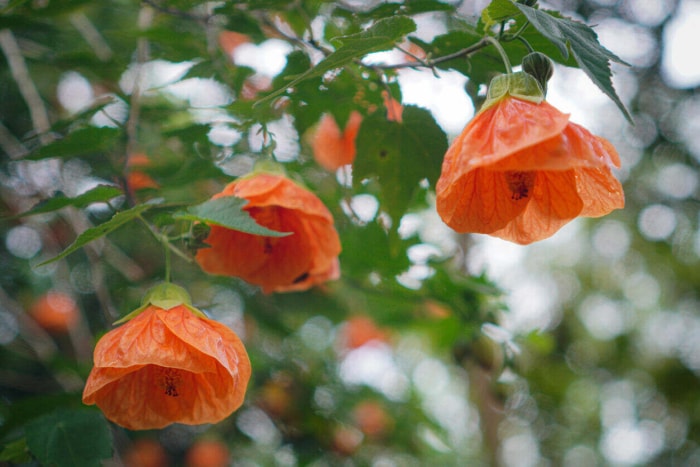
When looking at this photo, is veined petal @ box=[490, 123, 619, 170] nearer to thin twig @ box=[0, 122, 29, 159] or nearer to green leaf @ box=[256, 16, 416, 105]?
green leaf @ box=[256, 16, 416, 105]

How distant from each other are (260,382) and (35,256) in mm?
901

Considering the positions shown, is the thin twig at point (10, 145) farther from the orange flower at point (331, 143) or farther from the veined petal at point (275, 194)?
the veined petal at point (275, 194)

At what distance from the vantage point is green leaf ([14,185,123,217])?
848mm

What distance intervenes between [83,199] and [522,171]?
25.1 inches

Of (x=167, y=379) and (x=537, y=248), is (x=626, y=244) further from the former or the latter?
(x=167, y=379)

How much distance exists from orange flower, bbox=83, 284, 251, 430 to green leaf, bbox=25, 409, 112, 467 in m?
0.09

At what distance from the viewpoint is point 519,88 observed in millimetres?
757

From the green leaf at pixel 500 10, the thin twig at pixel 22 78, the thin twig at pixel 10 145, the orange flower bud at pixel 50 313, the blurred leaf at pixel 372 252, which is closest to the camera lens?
the green leaf at pixel 500 10

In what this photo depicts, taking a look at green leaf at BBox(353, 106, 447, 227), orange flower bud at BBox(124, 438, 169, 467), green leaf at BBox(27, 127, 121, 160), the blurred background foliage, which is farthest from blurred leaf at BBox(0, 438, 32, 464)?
orange flower bud at BBox(124, 438, 169, 467)

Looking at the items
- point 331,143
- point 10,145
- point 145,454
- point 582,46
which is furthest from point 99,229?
point 145,454

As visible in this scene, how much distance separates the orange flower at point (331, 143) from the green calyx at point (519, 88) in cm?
80

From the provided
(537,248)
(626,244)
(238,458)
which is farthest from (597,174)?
(537,248)

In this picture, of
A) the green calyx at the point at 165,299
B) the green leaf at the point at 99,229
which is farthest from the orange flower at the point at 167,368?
the green leaf at the point at 99,229

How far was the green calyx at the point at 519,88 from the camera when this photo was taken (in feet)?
2.46
